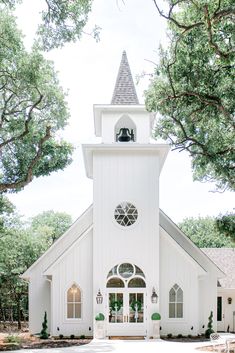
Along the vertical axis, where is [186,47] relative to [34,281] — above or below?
above

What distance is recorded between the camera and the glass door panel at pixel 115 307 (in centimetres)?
2416

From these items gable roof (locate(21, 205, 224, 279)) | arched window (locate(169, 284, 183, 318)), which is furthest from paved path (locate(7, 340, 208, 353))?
gable roof (locate(21, 205, 224, 279))

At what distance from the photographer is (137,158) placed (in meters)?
25.4

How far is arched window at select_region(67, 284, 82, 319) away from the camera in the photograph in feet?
80.5

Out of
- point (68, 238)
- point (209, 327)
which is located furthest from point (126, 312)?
point (68, 238)

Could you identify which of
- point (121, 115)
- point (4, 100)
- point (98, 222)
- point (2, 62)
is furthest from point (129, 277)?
point (2, 62)

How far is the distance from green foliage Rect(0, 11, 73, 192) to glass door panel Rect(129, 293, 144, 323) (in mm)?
6968

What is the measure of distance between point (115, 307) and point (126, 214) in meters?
4.39

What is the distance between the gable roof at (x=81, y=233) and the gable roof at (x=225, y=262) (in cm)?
388

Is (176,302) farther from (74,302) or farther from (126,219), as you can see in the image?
(74,302)

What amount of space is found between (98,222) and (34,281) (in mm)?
4934

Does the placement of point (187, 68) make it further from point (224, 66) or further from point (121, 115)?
point (121, 115)

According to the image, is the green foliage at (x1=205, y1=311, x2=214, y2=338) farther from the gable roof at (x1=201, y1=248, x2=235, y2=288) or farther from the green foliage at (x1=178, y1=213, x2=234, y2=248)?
the green foliage at (x1=178, y1=213, x2=234, y2=248)

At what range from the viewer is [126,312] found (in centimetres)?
2423
